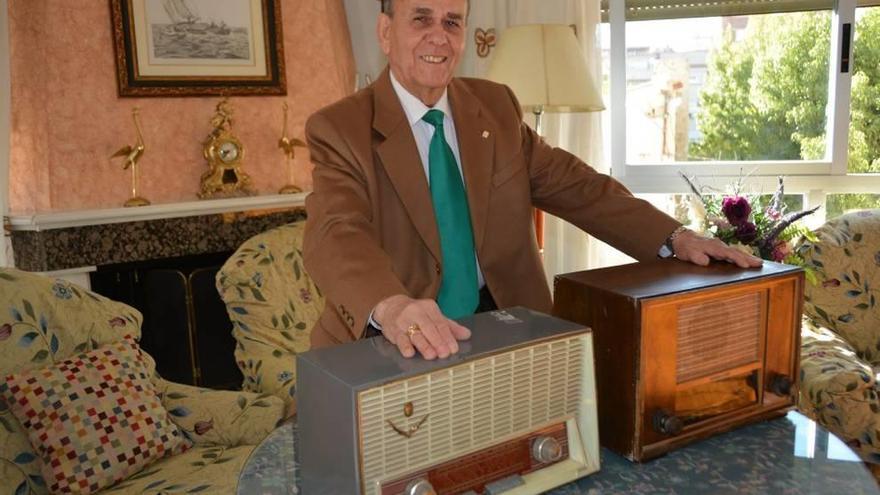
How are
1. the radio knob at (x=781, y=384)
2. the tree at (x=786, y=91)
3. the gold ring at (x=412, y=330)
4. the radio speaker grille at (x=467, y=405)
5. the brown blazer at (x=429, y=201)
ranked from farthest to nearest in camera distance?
the tree at (x=786, y=91), the brown blazer at (x=429, y=201), the radio knob at (x=781, y=384), the gold ring at (x=412, y=330), the radio speaker grille at (x=467, y=405)

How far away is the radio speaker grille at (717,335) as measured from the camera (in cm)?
108

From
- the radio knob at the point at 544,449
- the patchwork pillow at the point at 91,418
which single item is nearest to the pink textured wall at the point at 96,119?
the patchwork pillow at the point at 91,418

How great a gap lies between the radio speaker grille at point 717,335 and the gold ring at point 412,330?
1.25 feet

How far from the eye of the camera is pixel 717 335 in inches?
44.1

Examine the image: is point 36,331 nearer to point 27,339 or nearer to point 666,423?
point 27,339

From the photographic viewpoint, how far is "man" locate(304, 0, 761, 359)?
1.40 meters

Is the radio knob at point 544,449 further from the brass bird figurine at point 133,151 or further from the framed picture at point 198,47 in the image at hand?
the framed picture at point 198,47

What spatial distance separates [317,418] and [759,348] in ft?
2.31

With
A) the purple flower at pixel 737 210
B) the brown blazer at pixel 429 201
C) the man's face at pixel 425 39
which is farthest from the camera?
the purple flower at pixel 737 210

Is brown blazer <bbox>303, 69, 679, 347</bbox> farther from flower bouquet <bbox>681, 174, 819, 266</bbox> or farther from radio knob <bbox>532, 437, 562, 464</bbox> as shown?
flower bouquet <bbox>681, 174, 819, 266</bbox>

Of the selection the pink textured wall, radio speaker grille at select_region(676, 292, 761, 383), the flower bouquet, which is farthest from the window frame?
radio speaker grille at select_region(676, 292, 761, 383)

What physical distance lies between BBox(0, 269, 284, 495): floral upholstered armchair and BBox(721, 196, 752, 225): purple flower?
5.29 ft

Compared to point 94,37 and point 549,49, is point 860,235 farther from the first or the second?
point 94,37

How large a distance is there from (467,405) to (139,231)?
2.54 m
